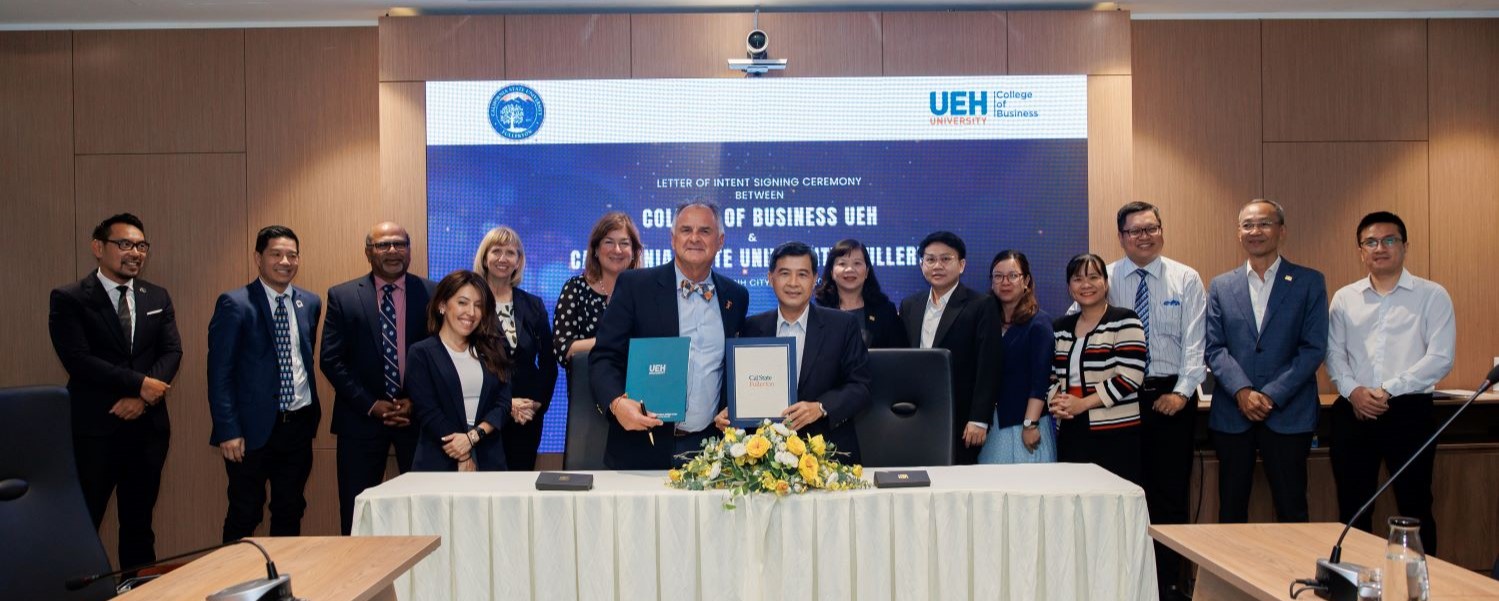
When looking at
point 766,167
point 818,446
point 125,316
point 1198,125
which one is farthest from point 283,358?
point 1198,125

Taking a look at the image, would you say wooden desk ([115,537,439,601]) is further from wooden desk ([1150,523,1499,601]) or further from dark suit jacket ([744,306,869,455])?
wooden desk ([1150,523,1499,601])

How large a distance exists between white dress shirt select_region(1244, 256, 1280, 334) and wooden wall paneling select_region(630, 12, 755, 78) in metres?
2.48

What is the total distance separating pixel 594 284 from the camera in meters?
4.45

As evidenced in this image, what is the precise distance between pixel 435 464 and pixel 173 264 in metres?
2.81

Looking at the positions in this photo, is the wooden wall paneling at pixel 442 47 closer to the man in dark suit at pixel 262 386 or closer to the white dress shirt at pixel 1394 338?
the man in dark suit at pixel 262 386

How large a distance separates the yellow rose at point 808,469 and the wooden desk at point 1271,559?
90 centimetres

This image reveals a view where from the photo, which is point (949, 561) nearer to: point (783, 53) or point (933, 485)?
point (933, 485)

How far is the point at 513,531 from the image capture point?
282cm

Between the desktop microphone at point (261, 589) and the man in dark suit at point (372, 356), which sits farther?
the man in dark suit at point (372, 356)

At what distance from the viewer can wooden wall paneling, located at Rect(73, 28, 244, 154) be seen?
539 centimetres

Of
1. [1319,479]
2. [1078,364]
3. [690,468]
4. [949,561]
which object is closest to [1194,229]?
[1319,479]

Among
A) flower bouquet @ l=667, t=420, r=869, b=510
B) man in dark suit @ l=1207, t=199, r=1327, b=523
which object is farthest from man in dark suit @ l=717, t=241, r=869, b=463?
man in dark suit @ l=1207, t=199, r=1327, b=523

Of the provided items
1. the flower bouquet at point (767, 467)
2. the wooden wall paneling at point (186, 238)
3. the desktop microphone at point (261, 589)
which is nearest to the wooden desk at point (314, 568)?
the desktop microphone at point (261, 589)

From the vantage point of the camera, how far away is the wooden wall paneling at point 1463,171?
546cm
